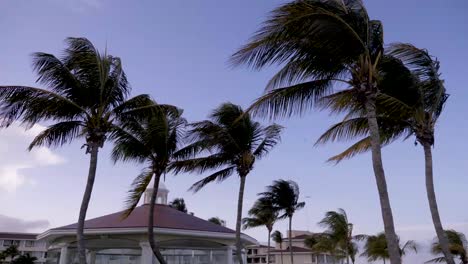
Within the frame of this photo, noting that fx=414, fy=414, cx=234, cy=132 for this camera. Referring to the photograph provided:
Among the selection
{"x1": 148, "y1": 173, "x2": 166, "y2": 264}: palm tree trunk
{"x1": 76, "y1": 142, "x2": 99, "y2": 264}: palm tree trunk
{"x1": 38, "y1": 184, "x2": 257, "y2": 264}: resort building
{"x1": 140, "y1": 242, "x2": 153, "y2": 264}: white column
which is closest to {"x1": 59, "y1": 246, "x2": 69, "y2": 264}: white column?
{"x1": 38, "y1": 184, "x2": 257, "y2": 264}: resort building

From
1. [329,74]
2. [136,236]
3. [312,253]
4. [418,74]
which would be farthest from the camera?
[312,253]

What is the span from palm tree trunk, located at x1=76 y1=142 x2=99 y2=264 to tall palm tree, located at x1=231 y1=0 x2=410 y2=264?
6037mm

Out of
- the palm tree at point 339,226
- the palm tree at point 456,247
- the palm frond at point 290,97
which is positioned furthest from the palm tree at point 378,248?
the palm frond at point 290,97

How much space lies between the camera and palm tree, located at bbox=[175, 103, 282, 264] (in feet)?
58.2

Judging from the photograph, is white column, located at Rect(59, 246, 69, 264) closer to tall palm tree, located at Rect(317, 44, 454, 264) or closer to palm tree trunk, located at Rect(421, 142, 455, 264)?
tall palm tree, located at Rect(317, 44, 454, 264)

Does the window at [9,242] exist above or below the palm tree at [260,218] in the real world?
below

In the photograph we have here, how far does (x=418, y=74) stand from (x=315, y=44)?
15.9 feet

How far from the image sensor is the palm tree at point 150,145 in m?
15.5

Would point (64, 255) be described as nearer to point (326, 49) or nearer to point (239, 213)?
point (239, 213)

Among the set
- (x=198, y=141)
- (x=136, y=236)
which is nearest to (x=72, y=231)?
(x=136, y=236)

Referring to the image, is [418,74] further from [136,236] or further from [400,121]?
[136,236]

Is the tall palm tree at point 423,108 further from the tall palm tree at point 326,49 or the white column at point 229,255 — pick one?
the white column at point 229,255

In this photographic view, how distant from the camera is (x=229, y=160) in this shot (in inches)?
738

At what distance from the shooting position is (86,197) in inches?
500
